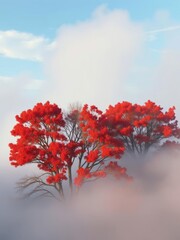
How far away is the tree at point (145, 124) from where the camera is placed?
149 ft

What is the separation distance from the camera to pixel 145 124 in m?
45.5

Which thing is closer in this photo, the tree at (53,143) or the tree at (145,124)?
the tree at (53,143)

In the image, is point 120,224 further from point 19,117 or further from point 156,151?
point 156,151

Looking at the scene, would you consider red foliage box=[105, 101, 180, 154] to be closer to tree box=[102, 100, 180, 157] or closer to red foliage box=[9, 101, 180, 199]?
tree box=[102, 100, 180, 157]

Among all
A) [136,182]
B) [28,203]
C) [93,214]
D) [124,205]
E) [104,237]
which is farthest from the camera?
[136,182]

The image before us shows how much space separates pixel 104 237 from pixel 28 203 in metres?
13.2

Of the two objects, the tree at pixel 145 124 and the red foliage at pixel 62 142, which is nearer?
the red foliage at pixel 62 142

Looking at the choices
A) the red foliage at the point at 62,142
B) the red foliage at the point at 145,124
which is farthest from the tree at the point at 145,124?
the red foliage at the point at 62,142

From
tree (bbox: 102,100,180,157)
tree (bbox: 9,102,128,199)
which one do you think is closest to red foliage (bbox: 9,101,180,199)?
tree (bbox: 9,102,128,199)

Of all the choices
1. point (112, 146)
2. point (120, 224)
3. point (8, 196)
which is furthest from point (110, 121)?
point (8, 196)

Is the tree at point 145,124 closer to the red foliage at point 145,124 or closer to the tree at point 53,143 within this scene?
the red foliage at point 145,124

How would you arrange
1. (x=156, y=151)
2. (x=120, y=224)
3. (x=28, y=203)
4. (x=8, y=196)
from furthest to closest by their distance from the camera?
(x=156, y=151), (x=8, y=196), (x=28, y=203), (x=120, y=224)

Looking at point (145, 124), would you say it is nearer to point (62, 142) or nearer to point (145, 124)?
point (145, 124)

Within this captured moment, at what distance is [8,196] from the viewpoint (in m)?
40.3
